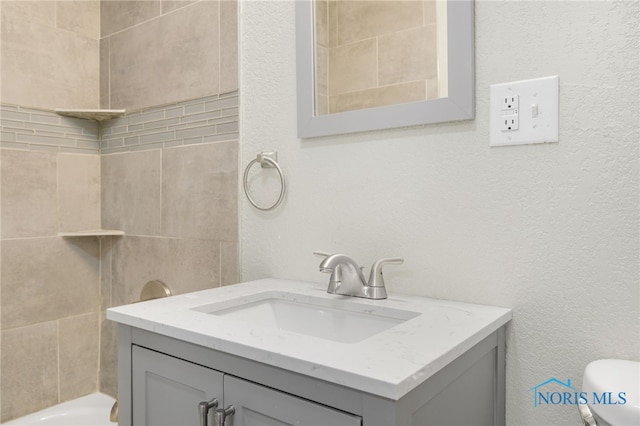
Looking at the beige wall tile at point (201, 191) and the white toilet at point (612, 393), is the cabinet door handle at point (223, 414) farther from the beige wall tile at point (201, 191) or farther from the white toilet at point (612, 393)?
the beige wall tile at point (201, 191)

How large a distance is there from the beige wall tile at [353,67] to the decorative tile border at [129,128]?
38 cm

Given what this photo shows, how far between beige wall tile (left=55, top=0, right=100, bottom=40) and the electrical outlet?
5.69ft

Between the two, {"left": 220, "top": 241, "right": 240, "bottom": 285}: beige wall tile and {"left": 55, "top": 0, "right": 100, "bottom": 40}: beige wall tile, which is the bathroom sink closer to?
{"left": 220, "top": 241, "right": 240, "bottom": 285}: beige wall tile

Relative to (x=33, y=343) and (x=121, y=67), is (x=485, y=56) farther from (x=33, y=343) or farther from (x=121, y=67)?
(x=33, y=343)

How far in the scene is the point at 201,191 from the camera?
1.64 metres

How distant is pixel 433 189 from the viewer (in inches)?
45.6

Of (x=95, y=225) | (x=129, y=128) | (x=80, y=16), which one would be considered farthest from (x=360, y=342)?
(x=80, y=16)

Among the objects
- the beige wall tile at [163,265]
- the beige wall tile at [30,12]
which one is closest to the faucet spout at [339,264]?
the beige wall tile at [163,265]

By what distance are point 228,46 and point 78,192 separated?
3.00 feet

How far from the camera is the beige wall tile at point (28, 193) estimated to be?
1731 mm

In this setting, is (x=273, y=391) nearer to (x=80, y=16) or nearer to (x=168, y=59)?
(x=168, y=59)

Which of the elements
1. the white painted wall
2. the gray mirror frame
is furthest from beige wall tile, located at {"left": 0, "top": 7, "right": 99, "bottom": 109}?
the white painted wall

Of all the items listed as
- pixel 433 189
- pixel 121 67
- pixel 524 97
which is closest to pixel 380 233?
pixel 433 189

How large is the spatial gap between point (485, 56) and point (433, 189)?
0.32m
